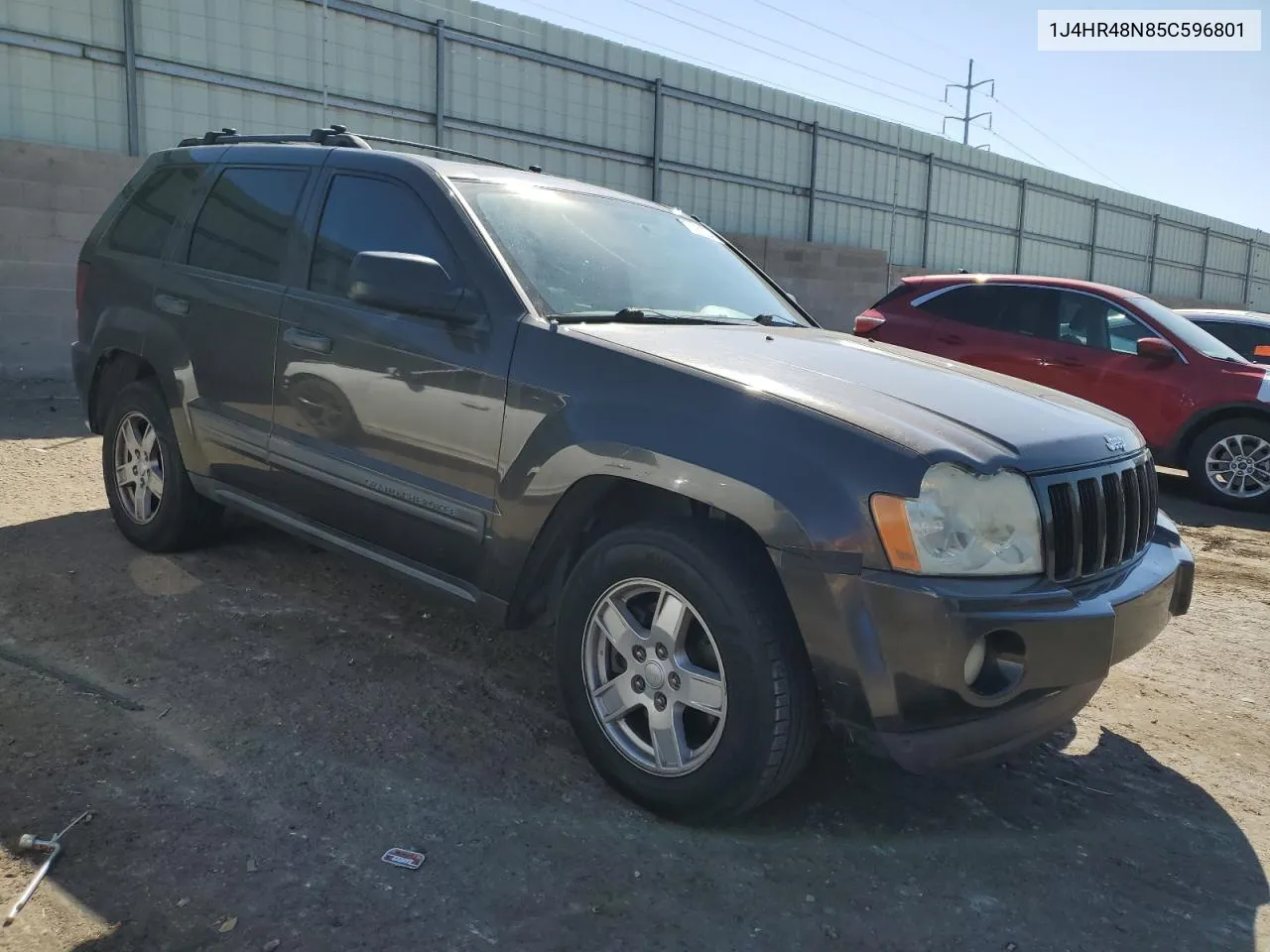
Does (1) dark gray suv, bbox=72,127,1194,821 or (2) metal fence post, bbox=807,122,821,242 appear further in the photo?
(2) metal fence post, bbox=807,122,821,242

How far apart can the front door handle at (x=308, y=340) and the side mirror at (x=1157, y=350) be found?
6.83 meters

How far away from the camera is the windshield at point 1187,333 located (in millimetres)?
8312

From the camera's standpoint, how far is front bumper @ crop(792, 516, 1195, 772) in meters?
2.46

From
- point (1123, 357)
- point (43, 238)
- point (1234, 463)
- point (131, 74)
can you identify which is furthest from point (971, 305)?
point (43, 238)

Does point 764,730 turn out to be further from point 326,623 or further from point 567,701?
point 326,623

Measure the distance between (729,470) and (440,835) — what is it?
1243mm

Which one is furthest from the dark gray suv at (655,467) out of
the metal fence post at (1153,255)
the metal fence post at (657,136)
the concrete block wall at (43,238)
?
the metal fence post at (1153,255)

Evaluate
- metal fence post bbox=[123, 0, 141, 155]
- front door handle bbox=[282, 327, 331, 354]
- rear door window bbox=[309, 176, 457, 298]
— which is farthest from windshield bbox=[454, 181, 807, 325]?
metal fence post bbox=[123, 0, 141, 155]

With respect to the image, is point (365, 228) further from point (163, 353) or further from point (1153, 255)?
point (1153, 255)

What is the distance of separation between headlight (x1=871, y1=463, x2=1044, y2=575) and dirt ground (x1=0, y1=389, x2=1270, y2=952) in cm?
86

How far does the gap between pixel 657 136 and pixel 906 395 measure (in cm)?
1341

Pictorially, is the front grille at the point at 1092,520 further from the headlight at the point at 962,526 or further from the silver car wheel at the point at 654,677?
the silver car wheel at the point at 654,677

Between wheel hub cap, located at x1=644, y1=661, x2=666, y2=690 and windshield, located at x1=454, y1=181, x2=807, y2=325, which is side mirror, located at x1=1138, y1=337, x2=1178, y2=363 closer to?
windshield, located at x1=454, y1=181, x2=807, y2=325

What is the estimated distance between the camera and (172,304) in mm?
4598
